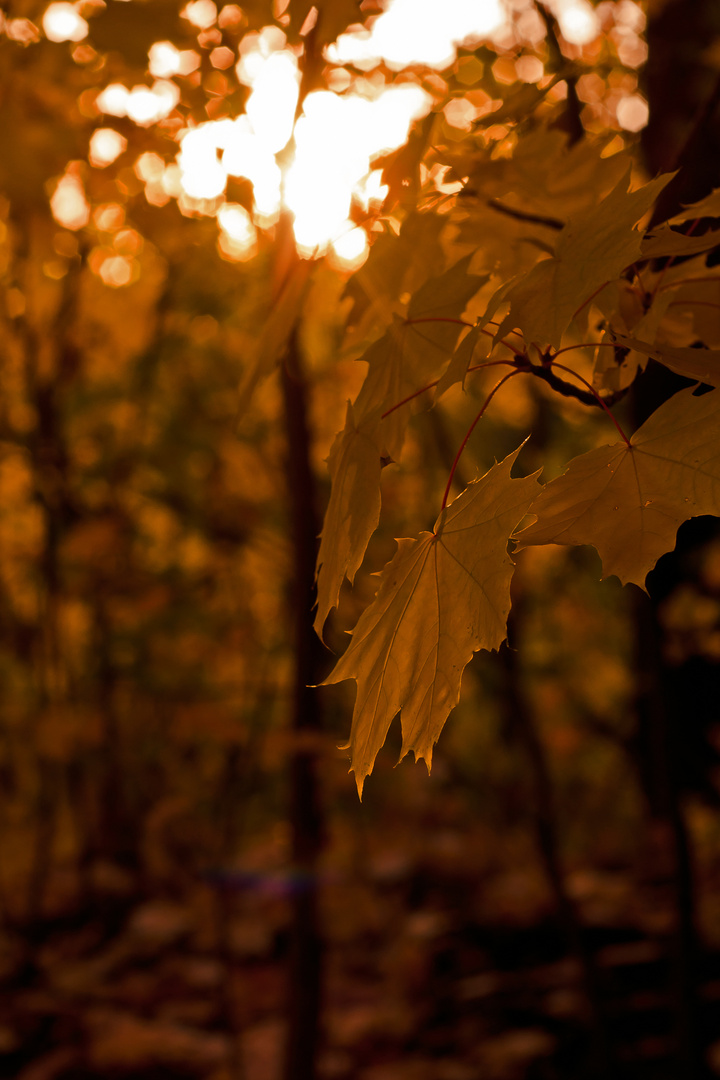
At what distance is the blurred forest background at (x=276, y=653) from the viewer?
173 centimetres

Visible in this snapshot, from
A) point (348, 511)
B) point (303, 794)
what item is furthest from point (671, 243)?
point (303, 794)

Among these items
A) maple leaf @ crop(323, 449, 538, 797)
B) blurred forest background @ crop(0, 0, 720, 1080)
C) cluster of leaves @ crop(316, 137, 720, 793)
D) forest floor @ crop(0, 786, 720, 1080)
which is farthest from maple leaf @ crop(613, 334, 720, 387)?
forest floor @ crop(0, 786, 720, 1080)

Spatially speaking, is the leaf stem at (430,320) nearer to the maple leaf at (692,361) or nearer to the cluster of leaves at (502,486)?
the cluster of leaves at (502,486)

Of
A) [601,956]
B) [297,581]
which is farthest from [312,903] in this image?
[601,956]

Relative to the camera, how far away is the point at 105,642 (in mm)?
3705

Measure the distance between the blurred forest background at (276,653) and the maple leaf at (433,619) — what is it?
0.37 m

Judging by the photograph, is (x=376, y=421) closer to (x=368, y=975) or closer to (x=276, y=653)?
(x=276, y=653)

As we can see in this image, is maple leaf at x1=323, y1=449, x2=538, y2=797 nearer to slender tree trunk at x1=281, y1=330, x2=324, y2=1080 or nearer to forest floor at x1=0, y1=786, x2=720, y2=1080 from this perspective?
slender tree trunk at x1=281, y1=330, x2=324, y2=1080

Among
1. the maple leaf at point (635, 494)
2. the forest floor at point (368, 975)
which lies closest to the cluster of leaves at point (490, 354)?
the maple leaf at point (635, 494)

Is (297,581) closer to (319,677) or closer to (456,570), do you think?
(319,677)

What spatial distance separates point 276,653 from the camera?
12.5 ft

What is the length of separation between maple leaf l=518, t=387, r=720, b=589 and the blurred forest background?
423 millimetres

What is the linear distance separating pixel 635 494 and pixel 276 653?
3289 mm

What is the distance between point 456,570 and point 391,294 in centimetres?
45
